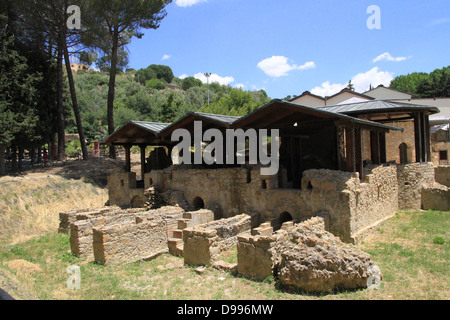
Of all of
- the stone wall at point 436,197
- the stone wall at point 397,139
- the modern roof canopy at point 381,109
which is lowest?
the stone wall at point 436,197

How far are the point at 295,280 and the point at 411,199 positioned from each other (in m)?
9.94

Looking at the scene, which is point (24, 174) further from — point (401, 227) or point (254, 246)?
point (401, 227)

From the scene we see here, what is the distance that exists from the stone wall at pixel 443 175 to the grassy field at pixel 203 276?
7128 millimetres

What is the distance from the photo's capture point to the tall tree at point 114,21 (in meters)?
23.5

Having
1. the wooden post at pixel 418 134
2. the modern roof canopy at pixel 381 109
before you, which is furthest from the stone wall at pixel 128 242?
the wooden post at pixel 418 134

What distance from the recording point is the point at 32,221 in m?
16.8

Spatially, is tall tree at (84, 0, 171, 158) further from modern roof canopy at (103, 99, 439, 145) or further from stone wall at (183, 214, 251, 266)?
stone wall at (183, 214, 251, 266)

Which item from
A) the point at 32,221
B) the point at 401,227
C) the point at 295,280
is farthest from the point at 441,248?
the point at 32,221

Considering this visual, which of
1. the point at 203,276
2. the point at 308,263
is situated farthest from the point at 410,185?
the point at 203,276

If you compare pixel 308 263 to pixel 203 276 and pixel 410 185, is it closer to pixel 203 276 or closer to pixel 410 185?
pixel 203 276

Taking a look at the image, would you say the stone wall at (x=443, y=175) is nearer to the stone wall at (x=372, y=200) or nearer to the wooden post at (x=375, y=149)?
the stone wall at (x=372, y=200)

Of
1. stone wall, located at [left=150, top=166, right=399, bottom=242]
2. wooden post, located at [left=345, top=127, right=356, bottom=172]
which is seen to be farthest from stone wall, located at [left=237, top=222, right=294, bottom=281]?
wooden post, located at [left=345, top=127, right=356, bottom=172]

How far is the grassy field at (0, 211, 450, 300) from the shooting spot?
7.48 m

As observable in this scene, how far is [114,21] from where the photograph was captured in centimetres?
2408
